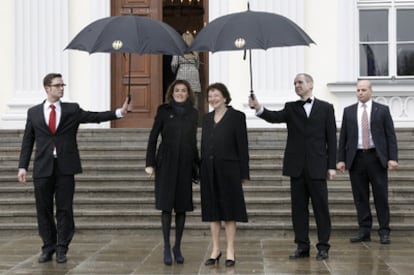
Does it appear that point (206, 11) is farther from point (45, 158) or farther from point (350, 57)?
point (45, 158)

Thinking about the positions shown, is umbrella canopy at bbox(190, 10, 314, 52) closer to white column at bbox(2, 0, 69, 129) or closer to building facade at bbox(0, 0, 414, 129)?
building facade at bbox(0, 0, 414, 129)

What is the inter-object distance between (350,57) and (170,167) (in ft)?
20.6

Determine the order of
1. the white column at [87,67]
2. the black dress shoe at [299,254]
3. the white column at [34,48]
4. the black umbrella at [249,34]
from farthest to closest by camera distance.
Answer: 1. the white column at [87,67]
2. the white column at [34,48]
3. the black dress shoe at [299,254]
4. the black umbrella at [249,34]

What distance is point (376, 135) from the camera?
31.8ft

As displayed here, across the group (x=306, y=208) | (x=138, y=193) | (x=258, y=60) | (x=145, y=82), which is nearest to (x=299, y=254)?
(x=306, y=208)

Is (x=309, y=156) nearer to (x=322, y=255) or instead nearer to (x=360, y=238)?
(x=322, y=255)

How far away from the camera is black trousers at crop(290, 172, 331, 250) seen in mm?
8477

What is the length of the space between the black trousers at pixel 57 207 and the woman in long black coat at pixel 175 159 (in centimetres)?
94

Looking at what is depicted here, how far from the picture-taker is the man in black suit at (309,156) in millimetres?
8461

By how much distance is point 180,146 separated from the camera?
8250 millimetres

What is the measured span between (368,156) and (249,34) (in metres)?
2.82

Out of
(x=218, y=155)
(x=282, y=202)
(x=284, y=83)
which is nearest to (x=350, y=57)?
(x=284, y=83)

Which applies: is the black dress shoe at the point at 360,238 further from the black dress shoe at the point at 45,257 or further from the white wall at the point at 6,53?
the white wall at the point at 6,53

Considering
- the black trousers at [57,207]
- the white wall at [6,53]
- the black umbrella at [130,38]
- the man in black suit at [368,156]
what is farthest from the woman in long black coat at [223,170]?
the white wall at [6,53]
